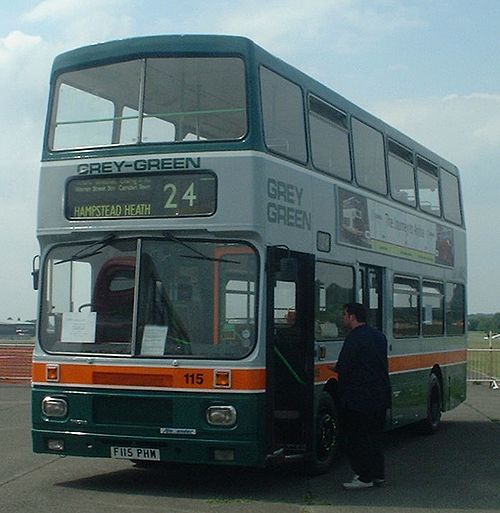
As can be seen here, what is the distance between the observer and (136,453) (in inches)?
423

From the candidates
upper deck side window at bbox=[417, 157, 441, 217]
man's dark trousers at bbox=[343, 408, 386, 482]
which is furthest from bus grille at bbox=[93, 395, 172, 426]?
upper deck side window at bbox=[417, 157, 441, 217]

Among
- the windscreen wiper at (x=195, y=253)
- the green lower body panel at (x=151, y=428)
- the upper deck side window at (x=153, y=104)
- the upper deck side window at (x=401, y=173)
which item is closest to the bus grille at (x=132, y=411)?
the green lower body panel at (x=151, y=428)

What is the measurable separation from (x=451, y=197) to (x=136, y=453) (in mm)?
9785

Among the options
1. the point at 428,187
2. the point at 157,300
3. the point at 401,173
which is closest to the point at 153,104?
the point at 157,300

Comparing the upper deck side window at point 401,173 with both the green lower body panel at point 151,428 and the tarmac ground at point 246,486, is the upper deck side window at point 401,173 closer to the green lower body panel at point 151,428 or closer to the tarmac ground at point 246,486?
the tarmac ground at point 246,486

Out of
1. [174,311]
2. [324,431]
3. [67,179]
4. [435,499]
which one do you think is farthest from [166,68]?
[435,499]

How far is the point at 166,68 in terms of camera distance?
11305 mm

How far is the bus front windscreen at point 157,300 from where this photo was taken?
34.9 feet

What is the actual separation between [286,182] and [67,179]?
2267 millimetres

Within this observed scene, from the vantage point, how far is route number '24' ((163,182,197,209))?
35.7ft

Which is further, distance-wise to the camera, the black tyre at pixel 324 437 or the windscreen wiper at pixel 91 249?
the black tyre at pixel 324 437

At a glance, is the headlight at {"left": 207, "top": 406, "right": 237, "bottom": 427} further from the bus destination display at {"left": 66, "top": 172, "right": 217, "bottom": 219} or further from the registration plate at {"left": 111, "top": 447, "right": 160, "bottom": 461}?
the bus destination display at {"left": 66, "top": 172, "right": 217, "bottom": 219}

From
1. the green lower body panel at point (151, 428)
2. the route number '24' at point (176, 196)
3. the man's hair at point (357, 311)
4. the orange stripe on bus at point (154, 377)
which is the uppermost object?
the route number '24' at point (176, 196)

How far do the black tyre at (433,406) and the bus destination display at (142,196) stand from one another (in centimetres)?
753
